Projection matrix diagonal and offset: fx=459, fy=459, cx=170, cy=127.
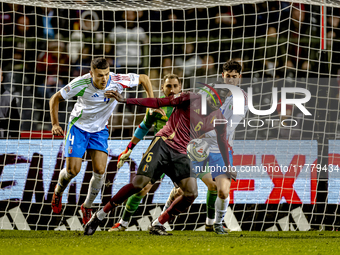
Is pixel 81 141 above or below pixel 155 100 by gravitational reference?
below

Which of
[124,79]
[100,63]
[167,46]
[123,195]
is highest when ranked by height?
[167,46]

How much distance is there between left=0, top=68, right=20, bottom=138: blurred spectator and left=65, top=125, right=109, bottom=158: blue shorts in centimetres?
215

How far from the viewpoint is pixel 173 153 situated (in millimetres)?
3967

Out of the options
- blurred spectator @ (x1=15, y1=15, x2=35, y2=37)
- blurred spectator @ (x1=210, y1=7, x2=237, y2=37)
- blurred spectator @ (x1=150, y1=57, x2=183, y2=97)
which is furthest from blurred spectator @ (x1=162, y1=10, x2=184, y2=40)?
blurred spectator @ (x1=15, y1=15, x2=35, y2=37)

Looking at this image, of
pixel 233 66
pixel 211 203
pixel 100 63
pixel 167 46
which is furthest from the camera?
pixel 167 46

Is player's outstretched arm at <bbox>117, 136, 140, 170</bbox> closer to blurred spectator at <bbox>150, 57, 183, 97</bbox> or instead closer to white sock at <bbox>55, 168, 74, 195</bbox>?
white sock at <bbox>55, 168, 74, 195</bbox>

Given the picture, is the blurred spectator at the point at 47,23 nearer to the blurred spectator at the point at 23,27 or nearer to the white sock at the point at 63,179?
the blurred spectator at the point at 23,27

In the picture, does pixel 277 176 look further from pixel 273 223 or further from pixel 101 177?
pixel 101 177

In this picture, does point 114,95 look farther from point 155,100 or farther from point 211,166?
point 211,166

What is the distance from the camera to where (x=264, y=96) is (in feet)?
22.5

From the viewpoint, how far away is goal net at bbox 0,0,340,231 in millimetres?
5945

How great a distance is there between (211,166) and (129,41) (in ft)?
11.1

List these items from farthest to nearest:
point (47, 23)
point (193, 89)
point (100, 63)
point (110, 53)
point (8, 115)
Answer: point (47, 23)
point (110, 53)
point (193, 89)
point (8, 115)
point (100, 63)

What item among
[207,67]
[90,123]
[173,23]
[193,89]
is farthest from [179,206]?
[173,23]
